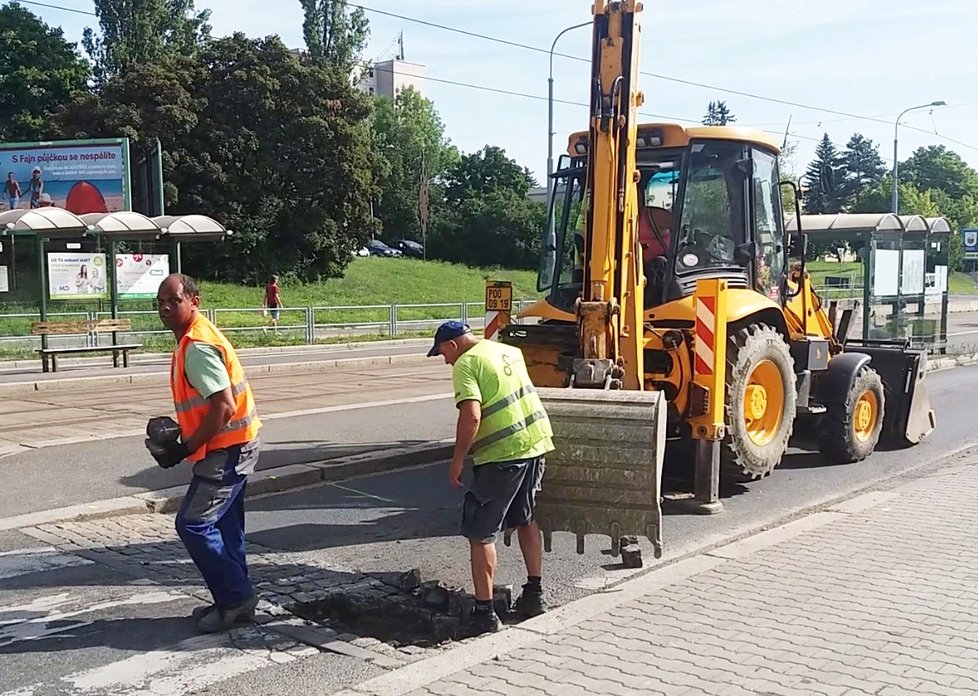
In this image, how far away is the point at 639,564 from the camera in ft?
20.1

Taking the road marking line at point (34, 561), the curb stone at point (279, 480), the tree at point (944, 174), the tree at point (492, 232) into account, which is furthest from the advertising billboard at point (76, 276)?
the tree at point (944, 174)

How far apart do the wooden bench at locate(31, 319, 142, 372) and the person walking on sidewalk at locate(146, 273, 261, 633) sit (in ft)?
51.1

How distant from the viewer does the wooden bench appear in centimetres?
1912

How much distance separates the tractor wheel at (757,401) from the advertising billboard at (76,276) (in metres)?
17.2

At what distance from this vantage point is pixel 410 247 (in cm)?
6494

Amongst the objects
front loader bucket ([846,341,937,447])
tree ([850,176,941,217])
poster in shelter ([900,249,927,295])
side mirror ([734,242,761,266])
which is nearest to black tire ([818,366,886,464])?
front loader bucket ([846,341,937,447])

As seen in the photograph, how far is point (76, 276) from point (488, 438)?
19.1 m

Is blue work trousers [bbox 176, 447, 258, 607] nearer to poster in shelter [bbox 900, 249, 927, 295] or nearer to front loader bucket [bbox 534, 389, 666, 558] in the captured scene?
front loader bucket [bbox 534, 389, 666, 558]

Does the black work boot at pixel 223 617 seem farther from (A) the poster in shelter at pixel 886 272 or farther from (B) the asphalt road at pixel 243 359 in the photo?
(A) the poster in shelter at pixel 886 272

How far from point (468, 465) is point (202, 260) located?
109 ft

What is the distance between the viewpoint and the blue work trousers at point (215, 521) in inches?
193

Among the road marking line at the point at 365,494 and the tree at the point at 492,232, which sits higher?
the tree at the point at 492,232

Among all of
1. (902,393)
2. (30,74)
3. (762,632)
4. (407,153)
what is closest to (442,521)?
(762,632)

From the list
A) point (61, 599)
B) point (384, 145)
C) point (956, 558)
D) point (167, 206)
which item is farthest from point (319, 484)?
point (384, 145)
